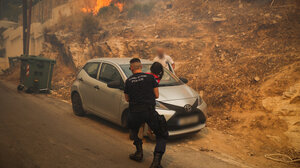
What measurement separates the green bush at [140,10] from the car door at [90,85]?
470 inches

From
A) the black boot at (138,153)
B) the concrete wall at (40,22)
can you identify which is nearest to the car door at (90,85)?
the black boot at (138,153)

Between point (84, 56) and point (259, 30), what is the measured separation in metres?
10.1

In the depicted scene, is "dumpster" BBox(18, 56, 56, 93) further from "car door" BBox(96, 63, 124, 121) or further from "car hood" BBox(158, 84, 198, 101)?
"car hood" BBox(158, 84, 198, 101)

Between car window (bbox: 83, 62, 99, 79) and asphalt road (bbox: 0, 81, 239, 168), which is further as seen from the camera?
car window (bbox: 83, 62, 99, 79)

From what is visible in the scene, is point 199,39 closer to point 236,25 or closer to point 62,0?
point 236,25

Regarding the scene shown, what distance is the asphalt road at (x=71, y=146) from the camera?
386 cm

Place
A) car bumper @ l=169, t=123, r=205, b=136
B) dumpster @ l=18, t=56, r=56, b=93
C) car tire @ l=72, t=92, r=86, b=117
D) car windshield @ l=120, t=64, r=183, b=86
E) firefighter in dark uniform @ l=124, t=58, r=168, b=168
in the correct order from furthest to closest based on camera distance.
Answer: dumpster @ l=18, t=56, r=56, b=93 < car tire @ l=72, t=92, r=86, b=117 < car windshield @ l=120, t=64, r=183, b=86 < car bumper @ l=169, t=123, r=205, b=136 < firefighter in dark uniform @ l=124, t=58, r=168, b=168

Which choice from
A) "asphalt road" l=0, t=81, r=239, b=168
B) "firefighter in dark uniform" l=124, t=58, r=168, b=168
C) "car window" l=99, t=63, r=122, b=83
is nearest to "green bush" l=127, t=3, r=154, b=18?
"car window" l=99, t=63, r=122, b=83

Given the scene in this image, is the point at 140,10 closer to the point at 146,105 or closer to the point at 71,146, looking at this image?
the point at 71,146

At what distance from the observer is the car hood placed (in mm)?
4965

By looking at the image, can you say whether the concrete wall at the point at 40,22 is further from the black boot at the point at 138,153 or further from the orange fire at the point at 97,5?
the black boot at the point at 138,153

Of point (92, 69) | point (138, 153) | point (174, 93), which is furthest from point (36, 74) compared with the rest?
point (138, 153)

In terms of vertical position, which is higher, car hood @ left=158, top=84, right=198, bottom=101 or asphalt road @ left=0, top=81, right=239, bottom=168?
car hood @ left=158, top=84, right=198, bottom=101

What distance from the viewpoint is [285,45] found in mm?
9156
